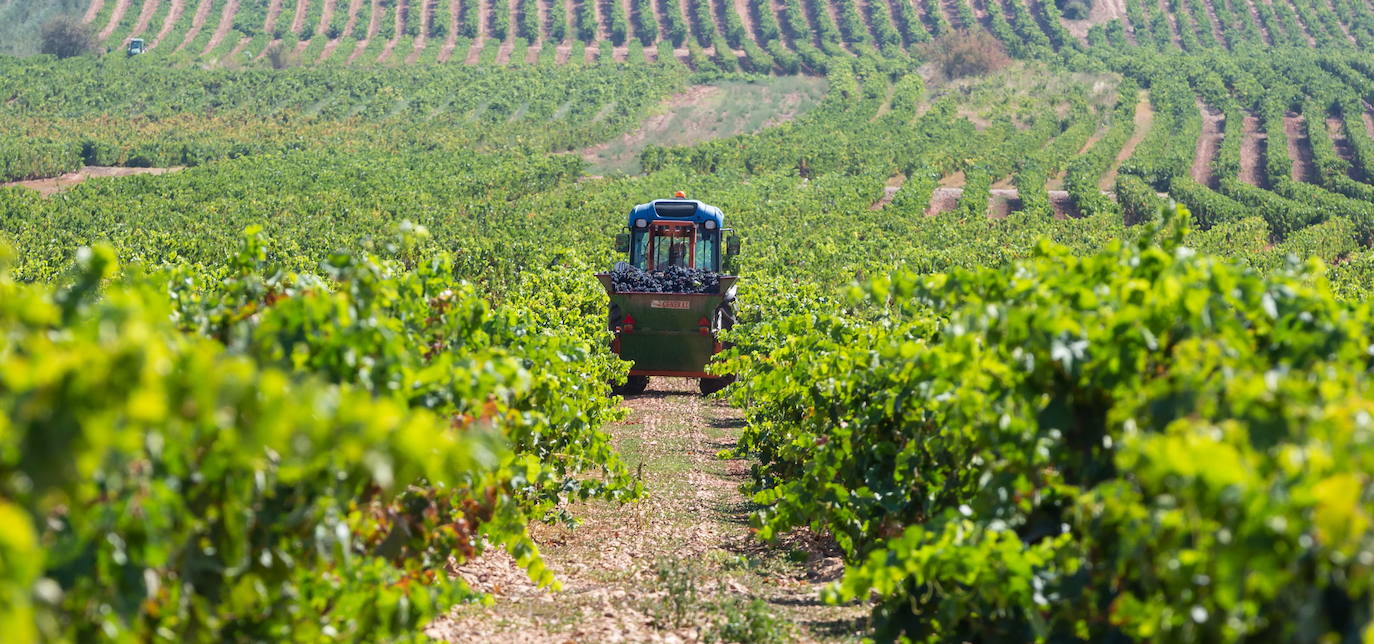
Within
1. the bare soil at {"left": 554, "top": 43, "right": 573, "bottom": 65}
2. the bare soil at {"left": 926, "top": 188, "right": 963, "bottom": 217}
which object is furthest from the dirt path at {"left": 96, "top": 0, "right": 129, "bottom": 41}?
the bare soil at {"left": 926, "top": 188, "right": 963, "bottom": 217}

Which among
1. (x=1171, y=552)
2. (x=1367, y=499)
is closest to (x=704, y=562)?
(x=1171, y=552)

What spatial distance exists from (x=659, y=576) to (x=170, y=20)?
86.0m

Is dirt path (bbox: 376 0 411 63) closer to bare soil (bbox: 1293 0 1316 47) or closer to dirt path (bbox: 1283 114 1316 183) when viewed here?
dirt path (bbox: 1283 114 1316 183)

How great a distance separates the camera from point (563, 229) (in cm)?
3616

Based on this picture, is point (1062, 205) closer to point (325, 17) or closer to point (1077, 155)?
point (1077, 155)

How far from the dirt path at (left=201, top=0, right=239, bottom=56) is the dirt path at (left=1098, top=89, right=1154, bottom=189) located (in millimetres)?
50805

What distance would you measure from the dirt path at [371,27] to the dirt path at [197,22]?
9.79 m

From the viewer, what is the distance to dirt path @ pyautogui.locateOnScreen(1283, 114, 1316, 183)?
172 ft

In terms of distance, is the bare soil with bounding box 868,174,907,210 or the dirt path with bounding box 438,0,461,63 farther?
the dirt path with bounding box 438,0,461,63

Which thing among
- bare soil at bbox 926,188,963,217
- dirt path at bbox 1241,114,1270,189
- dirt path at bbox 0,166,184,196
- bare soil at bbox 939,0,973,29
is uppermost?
bare soil at bbox 939,0,973,29

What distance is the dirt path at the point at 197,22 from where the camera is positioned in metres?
82.5

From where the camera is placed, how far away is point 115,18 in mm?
86500

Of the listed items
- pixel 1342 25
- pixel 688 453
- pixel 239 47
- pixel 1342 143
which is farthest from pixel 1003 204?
pixel 1342 25

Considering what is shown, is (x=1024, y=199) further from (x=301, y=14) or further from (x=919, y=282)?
(x=301, y=14)
